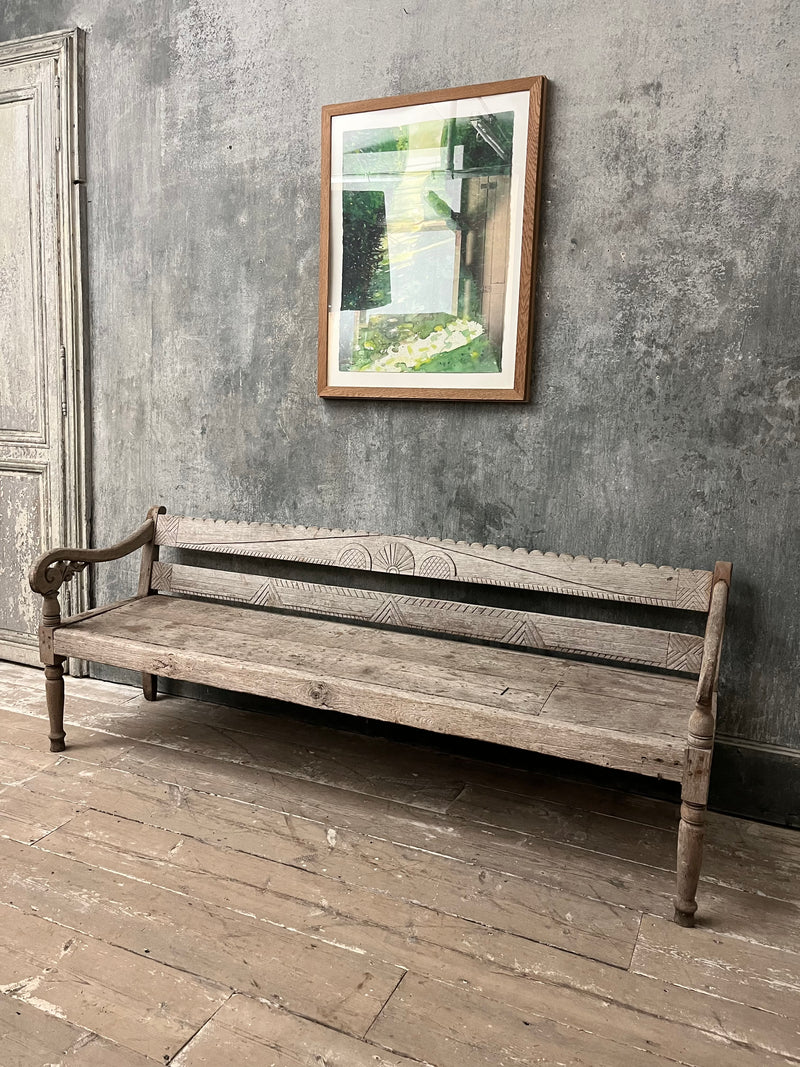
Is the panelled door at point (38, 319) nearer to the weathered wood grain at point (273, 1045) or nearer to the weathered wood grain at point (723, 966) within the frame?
the weathered wood grain at point (273, 1045)

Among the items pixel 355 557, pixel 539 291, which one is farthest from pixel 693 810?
pixel 539 291

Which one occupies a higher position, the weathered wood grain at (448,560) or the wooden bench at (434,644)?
the weathered wood grain at (448,560)

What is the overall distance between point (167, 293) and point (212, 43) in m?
0.99

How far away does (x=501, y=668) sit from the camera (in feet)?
8.48

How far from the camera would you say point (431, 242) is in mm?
2834

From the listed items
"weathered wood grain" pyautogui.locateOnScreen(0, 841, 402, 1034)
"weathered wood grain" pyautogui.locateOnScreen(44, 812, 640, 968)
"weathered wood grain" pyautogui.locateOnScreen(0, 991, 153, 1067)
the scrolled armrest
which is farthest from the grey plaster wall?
"weathered wood grain" pyautogui.locateOnScreen(0, 991, 153, 1067)

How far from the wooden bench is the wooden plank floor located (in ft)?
0.85

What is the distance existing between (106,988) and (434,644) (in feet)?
4.77

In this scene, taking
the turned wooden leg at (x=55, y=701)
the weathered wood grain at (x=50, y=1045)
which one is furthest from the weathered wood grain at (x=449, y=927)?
the weathered wood grain at (x=50, y=1045)

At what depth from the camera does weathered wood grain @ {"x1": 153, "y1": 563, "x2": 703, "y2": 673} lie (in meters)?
2.59

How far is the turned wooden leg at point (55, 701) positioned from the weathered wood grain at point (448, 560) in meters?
0.69

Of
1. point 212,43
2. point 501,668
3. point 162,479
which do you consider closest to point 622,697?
point 501,668

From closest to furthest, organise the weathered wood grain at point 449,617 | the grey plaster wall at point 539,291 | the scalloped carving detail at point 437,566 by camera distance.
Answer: the grey plaster wall at point 539,291
the weathered wood grain at point 449,617
the scalloped carving detail at point 437,566

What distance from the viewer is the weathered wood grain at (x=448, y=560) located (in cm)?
254
